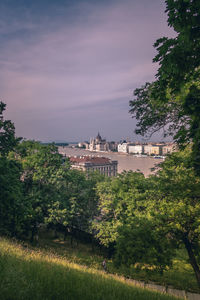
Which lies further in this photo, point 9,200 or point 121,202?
point 121,202

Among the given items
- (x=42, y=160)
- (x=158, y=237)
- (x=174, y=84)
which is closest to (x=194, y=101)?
(x=174, y=84)

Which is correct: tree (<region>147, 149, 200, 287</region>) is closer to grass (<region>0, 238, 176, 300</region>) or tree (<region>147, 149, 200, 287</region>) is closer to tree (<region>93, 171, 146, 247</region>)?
tree (<region>93, 171, 146, 247</region>)

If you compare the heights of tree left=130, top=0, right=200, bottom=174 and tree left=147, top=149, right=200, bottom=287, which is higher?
tree left=130, top=0, right=200, bottom=174

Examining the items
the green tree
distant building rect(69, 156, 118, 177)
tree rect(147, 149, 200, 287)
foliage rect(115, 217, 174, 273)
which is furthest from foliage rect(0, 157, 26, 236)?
distant building rect(69, 156, 118, 177)

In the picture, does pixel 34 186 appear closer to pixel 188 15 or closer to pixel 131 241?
pixel 131 241

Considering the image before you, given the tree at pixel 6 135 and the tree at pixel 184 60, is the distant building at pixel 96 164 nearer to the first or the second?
the tree at pixel 6 135

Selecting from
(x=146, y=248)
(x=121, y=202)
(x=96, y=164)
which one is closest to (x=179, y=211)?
(x=146, y=248)

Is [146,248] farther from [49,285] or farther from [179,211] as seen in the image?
[49,285]

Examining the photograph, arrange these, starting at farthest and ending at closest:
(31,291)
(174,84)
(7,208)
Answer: (7,208) → (174,84) → (31,291)

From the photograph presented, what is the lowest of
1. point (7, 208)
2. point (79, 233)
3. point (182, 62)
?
point (79, 233)

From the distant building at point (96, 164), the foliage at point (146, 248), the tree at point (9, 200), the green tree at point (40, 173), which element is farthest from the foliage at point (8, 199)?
the distant building at point (96, 164)

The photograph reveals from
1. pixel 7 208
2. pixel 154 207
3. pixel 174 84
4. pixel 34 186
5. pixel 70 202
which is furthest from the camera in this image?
pixel 70 202

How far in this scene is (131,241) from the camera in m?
11.2

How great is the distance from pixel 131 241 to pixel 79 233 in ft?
63.3
